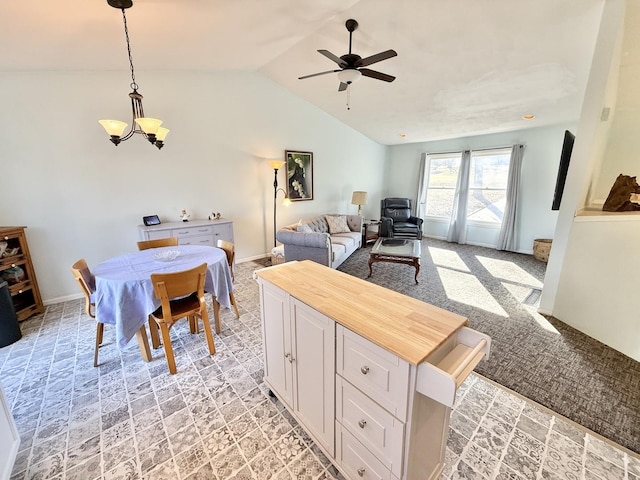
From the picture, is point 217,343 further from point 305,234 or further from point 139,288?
point 305,234

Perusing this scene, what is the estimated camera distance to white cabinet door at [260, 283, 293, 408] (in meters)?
1.49

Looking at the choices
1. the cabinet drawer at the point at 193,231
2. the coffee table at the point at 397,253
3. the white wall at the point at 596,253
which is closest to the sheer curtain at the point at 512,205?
the white wall at the point at 596,253

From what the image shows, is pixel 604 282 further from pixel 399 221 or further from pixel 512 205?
pixel 399 221

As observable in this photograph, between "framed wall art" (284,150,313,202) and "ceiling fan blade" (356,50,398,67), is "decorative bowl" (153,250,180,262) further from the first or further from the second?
"framed wall art" (284,150,313,202)

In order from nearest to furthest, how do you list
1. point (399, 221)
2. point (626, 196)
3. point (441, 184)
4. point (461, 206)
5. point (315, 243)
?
point (626, 196), point (315, 243), point (461, 206), point (399, 221), point (441, 184)

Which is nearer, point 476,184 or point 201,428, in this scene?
point 201,428

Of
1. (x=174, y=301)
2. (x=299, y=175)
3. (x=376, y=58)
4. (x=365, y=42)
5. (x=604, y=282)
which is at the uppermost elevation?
(x=365, y=42)

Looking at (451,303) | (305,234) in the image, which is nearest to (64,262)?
(305,234)

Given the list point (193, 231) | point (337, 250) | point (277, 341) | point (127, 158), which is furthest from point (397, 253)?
point (127, 158)

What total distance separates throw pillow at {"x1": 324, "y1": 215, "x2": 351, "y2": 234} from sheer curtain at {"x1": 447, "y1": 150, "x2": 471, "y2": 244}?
8.65ft

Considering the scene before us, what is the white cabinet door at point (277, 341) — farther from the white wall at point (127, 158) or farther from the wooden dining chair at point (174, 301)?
the white wall at point (127, 158)

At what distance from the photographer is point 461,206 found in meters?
5.87

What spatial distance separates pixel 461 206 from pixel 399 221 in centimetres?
141

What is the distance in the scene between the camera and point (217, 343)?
2418 mm
